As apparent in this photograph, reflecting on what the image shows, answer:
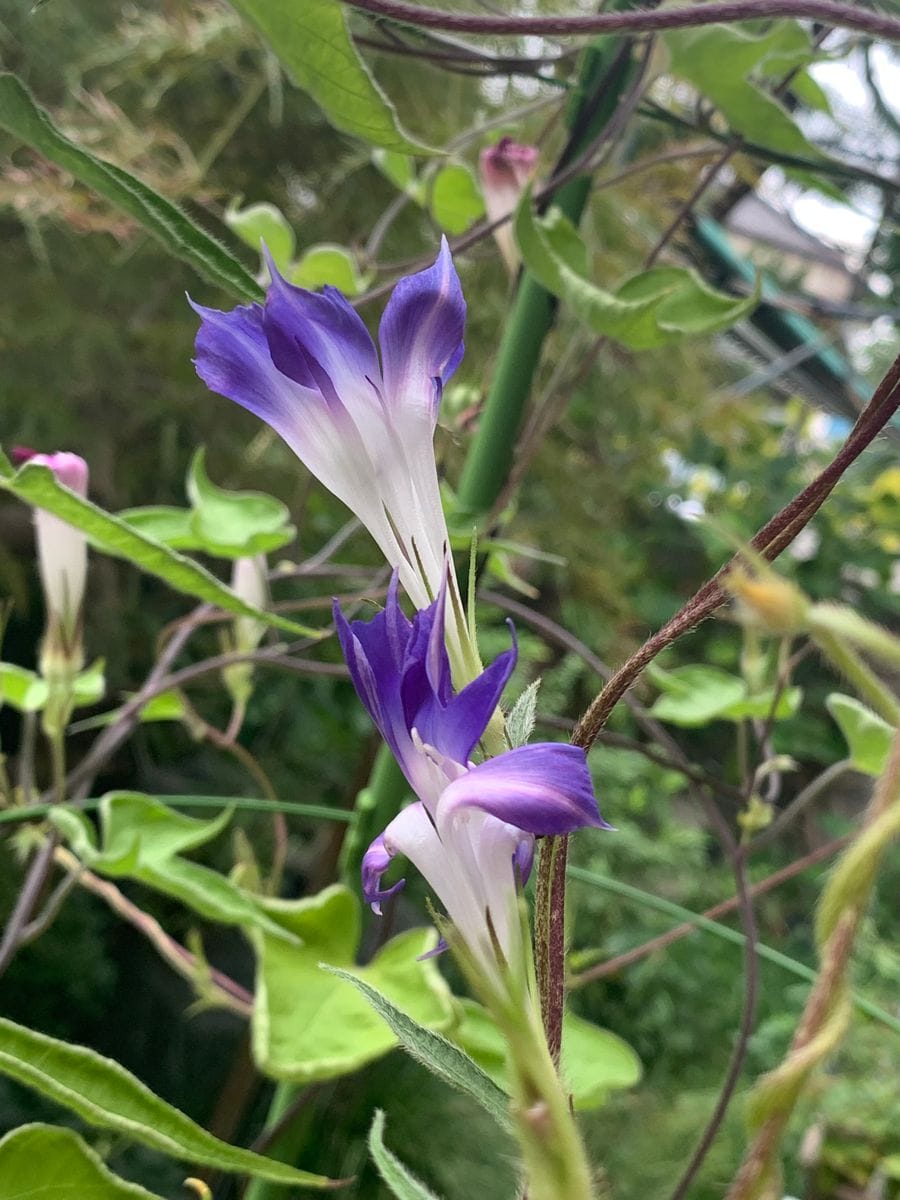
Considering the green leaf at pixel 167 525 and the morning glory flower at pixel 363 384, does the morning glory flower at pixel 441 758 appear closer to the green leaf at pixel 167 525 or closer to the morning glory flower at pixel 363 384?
the morning glory flower at pixel 363 384

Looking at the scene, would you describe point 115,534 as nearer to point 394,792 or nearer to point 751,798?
point 394,792

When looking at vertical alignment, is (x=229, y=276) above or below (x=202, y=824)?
above

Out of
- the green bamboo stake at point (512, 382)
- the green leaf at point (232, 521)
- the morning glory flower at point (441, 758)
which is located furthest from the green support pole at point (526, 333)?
the morning glory flower at point (441, 758)

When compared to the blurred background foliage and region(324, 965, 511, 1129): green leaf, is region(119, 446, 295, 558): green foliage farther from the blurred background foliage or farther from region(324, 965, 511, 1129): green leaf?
region(324, 965, 511, 1129): green leaf

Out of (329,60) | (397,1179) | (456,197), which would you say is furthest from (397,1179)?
(456,197)

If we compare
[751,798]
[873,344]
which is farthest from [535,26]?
[873,344]

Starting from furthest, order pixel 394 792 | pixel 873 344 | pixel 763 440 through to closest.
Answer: pixel 763 440, pixel 873 344, pixel 394 792
